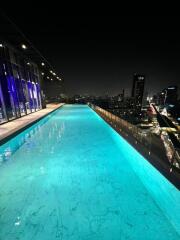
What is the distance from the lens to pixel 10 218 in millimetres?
1934

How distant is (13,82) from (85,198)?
24.0ft

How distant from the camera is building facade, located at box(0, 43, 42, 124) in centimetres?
668

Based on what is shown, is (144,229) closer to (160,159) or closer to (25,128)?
(160,159)

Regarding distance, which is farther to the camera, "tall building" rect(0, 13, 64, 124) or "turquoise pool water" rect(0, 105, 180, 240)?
"tall building" rect(0, 13, 64, 124)

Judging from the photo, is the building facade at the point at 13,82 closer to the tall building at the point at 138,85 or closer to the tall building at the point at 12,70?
the tall building at the point at 12,70

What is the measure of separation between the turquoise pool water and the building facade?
12.4 feet

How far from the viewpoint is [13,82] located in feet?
25.5

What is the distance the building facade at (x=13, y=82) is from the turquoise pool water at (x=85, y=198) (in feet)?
12.4

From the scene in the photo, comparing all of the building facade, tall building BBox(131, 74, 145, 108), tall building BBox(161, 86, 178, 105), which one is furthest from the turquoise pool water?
tall building BBox(131, 74, 145, 108)

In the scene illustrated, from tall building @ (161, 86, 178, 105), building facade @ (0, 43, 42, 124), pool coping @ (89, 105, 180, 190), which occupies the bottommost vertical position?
tall building @ (161, 86, 178, 105)

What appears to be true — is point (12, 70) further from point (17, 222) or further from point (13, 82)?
point (17, 222)

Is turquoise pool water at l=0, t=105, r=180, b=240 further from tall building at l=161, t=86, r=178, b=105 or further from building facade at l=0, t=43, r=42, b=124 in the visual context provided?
tall building at l=161, t=86, r=178, b=105

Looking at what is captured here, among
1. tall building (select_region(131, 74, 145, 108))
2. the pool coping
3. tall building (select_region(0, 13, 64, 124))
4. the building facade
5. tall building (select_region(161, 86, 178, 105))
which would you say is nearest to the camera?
the pool coping

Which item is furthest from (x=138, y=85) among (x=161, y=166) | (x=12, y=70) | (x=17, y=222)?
(x=17, y=222)
